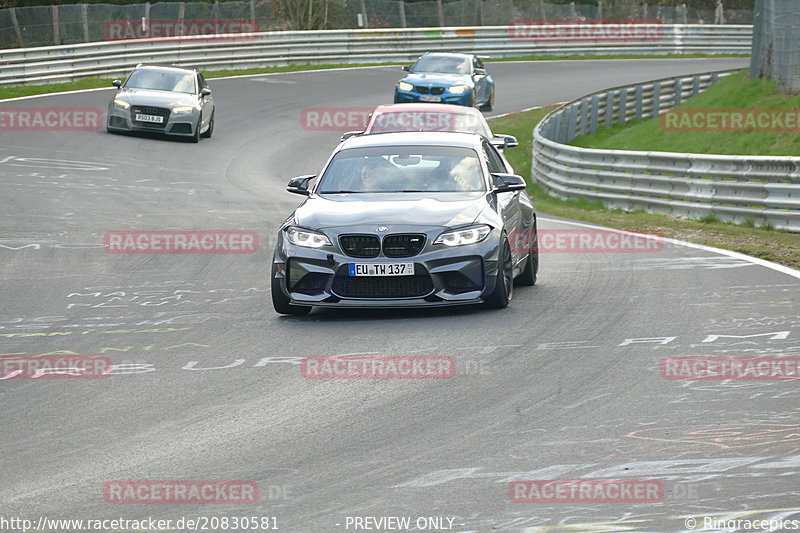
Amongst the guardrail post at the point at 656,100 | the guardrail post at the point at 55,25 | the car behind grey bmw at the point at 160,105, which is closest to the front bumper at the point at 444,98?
the car behind grey bmw at the point at 160,105

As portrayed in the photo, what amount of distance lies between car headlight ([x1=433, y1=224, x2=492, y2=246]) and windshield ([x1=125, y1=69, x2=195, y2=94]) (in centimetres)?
1890

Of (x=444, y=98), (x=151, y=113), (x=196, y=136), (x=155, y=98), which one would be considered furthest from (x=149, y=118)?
(x=444, y=98)

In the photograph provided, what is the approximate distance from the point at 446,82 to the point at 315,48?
14.0 m

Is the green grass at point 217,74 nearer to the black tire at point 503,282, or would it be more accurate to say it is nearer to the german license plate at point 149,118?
the german license plate at point 149,118

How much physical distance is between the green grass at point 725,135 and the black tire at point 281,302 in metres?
16.5

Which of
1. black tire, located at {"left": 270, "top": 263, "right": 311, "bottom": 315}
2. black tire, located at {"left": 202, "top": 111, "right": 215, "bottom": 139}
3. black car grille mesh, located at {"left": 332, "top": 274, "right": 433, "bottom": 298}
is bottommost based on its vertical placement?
A: black tire, located at {"left": 202, "top": 111, "right": 215, "bottom": 139}

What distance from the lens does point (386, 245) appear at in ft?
33.7

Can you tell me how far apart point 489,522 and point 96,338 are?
518cm

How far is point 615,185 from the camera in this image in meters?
21.1

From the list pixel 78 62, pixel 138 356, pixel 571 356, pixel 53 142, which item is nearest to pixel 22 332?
pixel 138 356

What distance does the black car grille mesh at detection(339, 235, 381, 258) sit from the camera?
404 inches

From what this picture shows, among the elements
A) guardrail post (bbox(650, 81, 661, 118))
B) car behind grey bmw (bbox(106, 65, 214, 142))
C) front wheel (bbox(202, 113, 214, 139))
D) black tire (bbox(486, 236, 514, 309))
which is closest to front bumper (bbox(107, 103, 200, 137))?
car behind grey bmw (bbox(106, 65, 214, 142))

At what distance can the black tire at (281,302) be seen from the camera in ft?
34.5

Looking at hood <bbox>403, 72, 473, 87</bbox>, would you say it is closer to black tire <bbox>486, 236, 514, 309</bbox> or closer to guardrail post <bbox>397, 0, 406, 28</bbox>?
black tire <bbox>486, 236, 514, 309</bbox>
